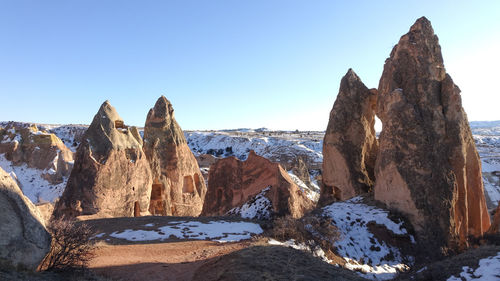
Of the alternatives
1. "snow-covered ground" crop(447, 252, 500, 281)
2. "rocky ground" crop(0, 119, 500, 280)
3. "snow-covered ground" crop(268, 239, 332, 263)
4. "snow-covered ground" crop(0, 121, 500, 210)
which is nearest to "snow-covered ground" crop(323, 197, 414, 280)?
"rocky ground" crop(0, 119, 500, 280)

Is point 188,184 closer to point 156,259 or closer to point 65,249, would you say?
point 156,259

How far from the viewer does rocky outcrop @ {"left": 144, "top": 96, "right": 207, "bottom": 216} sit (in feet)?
75.5

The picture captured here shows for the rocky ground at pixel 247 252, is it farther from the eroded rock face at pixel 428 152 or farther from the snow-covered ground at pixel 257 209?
the snow-covered ground at pixel 257 209

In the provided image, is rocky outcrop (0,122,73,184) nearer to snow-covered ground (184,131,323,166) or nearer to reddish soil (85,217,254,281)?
reddish soil (85,217,254,281)

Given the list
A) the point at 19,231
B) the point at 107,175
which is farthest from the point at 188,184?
the point at 19,231

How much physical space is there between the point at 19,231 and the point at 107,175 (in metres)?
11.4

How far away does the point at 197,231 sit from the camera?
36.3 feet

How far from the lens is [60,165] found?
3638 centimetres

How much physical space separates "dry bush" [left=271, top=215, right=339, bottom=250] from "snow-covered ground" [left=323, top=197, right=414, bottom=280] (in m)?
0.46

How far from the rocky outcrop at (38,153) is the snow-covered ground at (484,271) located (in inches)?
1536

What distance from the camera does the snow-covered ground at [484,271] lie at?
610 cm

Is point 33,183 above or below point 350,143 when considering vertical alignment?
below

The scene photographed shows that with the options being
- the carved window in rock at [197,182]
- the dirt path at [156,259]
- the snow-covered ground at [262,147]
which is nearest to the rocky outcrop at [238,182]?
the carved window in rock at [197,182]

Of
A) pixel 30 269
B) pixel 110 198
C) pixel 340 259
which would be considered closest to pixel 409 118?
pixel 340 259
